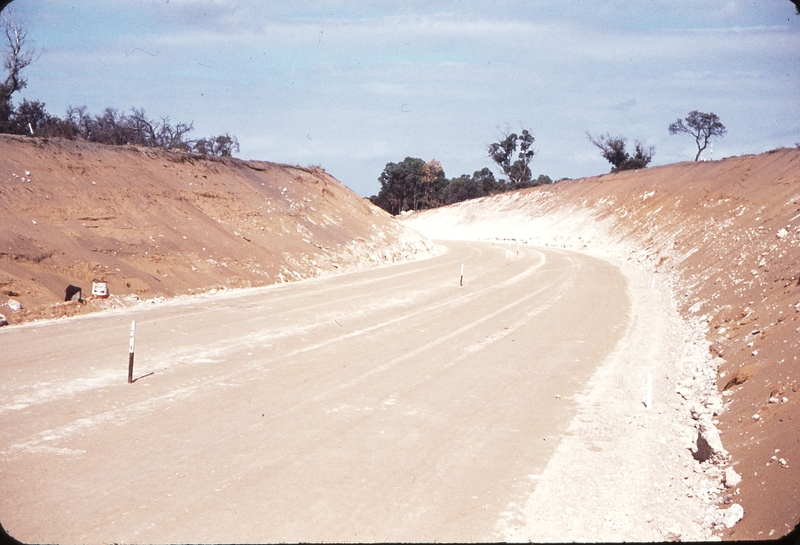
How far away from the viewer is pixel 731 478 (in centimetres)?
742

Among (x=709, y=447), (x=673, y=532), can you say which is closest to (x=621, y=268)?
(x=709, y=447)

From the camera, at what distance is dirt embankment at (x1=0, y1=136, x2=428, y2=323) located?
66.5ft

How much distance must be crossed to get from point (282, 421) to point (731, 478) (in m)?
5.54

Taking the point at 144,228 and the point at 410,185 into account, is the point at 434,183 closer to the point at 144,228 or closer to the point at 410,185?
the point at 410,185

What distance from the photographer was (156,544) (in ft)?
18.6

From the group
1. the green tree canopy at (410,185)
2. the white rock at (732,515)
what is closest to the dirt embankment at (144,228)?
the white rock at (732,515)

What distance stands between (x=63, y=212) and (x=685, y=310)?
2143cm

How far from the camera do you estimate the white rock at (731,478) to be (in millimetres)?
7323

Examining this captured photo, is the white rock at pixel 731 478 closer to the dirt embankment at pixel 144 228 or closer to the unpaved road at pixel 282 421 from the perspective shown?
the unpaved road at pixel 282 421

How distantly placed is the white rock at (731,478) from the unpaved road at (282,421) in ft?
6.59

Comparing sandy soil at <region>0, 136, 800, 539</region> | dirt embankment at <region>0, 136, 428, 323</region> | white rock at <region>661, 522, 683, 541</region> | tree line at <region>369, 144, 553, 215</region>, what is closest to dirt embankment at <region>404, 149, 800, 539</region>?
sandy soil at <region>0, 136, 800, 539</region>

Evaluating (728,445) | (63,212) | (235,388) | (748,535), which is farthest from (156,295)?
(748,535)

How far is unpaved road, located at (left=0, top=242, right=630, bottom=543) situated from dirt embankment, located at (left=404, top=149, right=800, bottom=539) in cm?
229

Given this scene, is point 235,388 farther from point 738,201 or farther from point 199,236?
point 738,201
